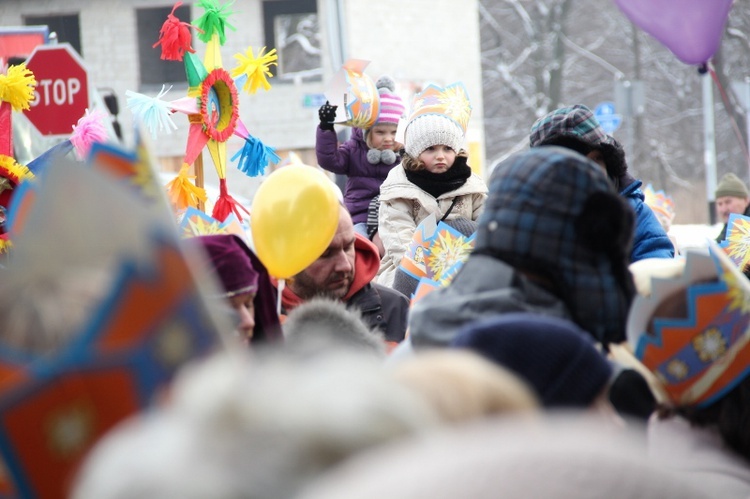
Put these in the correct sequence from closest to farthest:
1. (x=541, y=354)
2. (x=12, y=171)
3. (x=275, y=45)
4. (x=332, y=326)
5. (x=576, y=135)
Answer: (x=541, y=354) < (x=332, y=326) < (x=576, y=135) < (x=12, y=171) < (x=275, y=45)

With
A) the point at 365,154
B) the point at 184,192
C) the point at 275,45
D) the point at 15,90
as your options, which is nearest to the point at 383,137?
the point at 365,154

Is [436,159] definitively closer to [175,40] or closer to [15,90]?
[175,40]

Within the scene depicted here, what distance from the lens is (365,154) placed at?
6.54 metres

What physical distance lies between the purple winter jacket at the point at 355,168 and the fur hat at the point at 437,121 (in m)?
0.83

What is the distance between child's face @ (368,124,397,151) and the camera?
6.42 m

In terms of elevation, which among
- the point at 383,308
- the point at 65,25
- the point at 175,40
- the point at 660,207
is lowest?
the point at 660,207

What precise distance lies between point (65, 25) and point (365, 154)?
17382 mm

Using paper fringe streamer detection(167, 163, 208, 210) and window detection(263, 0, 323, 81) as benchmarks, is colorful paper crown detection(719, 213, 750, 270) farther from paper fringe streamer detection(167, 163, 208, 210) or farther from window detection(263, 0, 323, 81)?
window detection(263, 0, 323, 81)

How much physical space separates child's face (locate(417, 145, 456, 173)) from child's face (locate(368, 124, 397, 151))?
1.12m

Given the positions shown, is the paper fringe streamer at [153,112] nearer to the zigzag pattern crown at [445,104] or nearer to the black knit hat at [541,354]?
the zigzag pattern crown at [445,104]

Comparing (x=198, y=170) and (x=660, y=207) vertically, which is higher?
(x=198, y=170)

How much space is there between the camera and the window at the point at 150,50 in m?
22.1

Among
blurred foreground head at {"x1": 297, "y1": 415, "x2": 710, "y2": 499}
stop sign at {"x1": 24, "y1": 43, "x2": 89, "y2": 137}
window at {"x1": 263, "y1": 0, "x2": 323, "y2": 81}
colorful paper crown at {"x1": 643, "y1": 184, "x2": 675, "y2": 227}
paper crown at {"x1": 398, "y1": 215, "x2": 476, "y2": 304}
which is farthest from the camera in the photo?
window at {"x1": 263, "y1": 0, "x2": 323, "y2": 81}

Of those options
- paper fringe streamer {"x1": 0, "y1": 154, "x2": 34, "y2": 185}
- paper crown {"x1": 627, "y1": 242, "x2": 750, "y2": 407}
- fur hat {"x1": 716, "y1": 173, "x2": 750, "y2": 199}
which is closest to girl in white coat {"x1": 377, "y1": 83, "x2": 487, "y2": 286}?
paper fringe streamer {"x1": 0, "y1": 154, "x2": 34, "y2": 185}
